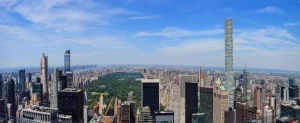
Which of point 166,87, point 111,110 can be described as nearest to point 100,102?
point 111,110

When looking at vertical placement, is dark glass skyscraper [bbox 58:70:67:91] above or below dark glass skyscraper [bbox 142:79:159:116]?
above

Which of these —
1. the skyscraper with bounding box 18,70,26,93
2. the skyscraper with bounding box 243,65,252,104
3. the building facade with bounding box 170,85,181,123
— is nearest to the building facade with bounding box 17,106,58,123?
the skyscraper with bounding box 18,70,26,93

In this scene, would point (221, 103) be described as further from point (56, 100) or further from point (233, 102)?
point (56, 100)

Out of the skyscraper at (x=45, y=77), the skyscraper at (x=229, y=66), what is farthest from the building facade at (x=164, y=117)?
the skyscraper at (x=45, y=77)

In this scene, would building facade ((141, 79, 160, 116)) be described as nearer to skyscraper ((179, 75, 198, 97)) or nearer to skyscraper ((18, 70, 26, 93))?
skyscraper ((179, 75, 198, 97))

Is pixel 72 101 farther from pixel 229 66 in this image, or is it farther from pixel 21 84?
pixel 229 66

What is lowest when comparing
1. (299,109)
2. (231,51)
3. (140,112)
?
(140,112)

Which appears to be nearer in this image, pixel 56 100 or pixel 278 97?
pixel 56 100
